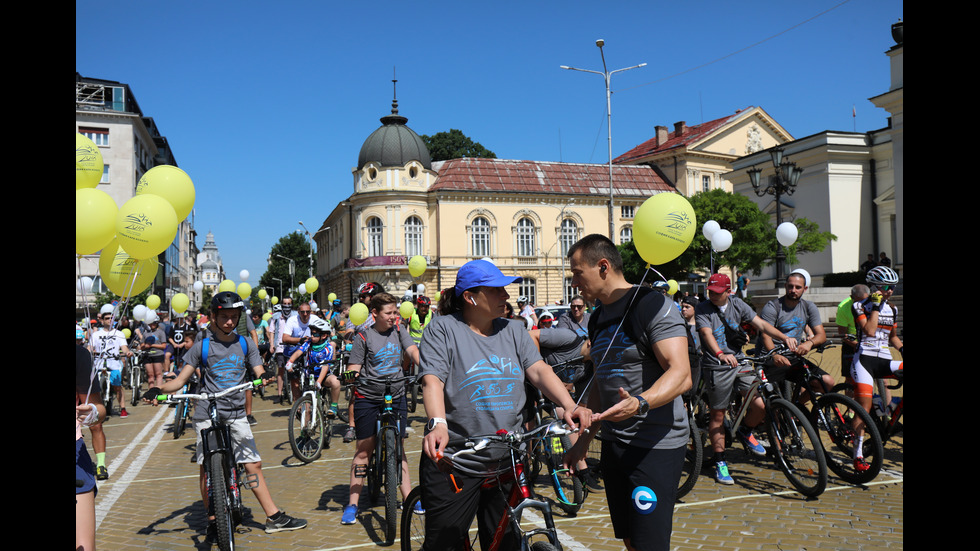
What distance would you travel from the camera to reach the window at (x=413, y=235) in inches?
2327

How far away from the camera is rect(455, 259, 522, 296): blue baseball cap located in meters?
3.68

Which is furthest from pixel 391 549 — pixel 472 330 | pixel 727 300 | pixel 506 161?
pixel 506 161

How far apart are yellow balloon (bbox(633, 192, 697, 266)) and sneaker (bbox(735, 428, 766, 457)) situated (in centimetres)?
→ 340

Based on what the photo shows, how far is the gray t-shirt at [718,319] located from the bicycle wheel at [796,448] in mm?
774

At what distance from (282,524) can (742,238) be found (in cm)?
3816

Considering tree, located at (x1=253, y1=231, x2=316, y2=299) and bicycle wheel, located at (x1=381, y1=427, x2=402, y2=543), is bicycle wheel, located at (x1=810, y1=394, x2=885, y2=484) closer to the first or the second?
bicycle wheel, located at (x1=381, y1=427, x2=402, y2=543)

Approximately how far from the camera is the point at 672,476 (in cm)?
351

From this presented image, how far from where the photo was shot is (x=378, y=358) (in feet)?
21.3

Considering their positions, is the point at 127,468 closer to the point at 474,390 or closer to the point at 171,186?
the point at 171,186

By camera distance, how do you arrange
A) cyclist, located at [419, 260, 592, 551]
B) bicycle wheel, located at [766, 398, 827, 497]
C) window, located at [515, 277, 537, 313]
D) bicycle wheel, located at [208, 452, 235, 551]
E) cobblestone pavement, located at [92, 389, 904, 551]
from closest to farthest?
cyclist, located at [419, 260, 592, 551]
bicycle wheel, located at [208, 452, 235, 551]
cobblestone pavement, located at [92, 389, 904, 551]
bicycle wheel, located at [766, 398, 827, 497]
window, located at [515, 277, 537, 313]

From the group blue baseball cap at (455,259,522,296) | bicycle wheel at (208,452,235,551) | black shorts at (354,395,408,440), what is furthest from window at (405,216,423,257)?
blue baseball cap at (455,259,522,296)

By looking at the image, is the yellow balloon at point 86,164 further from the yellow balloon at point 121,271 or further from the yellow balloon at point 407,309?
the yellow balloon at point 407,309
